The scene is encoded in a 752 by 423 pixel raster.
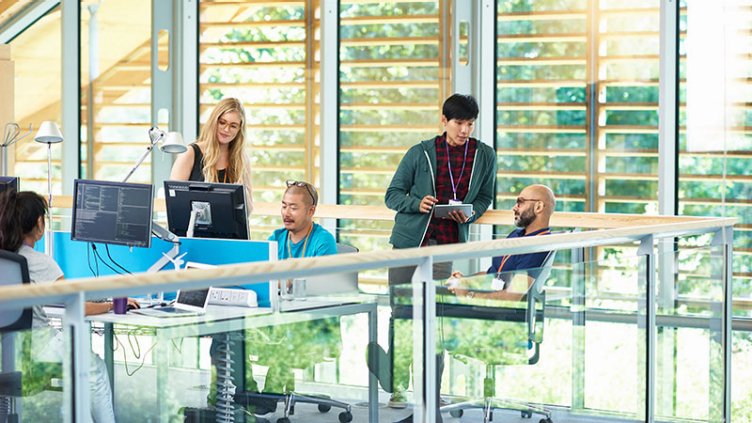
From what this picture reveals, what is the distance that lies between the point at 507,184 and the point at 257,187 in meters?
1.93

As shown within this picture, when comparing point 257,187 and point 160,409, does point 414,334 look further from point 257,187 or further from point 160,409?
point 257,187

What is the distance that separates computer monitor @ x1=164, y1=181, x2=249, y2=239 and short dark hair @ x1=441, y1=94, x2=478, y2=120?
127 cm

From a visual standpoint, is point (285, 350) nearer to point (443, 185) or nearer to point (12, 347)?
point (12, 347)

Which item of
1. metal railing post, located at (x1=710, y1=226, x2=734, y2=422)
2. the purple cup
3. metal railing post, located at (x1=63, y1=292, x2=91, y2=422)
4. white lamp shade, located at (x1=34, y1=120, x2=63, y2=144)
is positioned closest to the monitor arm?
the purple cup

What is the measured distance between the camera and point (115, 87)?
8.84 meters

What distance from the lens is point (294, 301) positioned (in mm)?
2924

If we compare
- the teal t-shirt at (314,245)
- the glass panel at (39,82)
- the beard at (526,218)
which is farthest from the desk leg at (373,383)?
the glass panel at (39,82)

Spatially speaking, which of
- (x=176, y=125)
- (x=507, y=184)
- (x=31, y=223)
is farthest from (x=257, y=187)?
(x=31, y=223)

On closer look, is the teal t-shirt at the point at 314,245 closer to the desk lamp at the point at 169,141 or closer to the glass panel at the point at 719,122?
the desk lamp at the point at 169,141

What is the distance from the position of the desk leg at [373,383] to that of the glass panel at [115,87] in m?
6.16

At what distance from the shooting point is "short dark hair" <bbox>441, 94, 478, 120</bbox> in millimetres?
5414

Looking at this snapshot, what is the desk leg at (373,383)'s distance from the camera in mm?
2838

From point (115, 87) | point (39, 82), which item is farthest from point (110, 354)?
point (39, 82)

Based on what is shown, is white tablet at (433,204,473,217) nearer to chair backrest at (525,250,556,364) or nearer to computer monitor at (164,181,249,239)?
computer monitor at (164,181,249,239)
